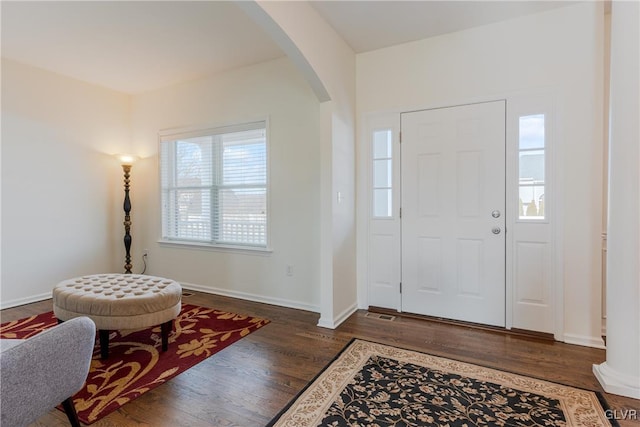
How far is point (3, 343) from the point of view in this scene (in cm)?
175

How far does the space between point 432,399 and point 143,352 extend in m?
2.14

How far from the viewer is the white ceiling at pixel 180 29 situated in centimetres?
267

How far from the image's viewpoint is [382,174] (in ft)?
11.3

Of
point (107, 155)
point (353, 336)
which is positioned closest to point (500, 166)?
point (353, 336)

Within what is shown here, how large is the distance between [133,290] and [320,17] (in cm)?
282

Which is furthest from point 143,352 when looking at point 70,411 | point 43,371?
point 43,371

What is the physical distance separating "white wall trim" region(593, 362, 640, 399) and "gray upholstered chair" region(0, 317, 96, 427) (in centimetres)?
294

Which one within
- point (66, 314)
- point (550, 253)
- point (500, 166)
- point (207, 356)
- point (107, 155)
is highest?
point (107, 155)

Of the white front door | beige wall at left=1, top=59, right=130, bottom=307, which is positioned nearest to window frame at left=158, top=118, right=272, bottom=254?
beige wall at left=1, top=59, right=130, bottom=307

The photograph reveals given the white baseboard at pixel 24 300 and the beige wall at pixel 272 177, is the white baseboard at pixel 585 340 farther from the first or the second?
the white baseboard at pixel 24 300

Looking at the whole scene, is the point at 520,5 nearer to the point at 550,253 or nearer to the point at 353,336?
the point at 550,253

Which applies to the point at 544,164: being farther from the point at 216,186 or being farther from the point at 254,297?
the point at 216,186

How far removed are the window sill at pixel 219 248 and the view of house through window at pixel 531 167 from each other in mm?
2630

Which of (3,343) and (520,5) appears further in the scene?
(520,5)
